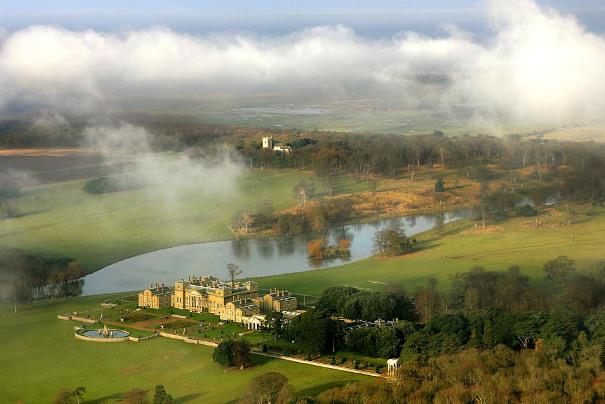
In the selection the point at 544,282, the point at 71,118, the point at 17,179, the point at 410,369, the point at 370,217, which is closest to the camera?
the point at 410,369

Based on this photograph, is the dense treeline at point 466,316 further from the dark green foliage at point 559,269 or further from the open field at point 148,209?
the open field at point 148,209

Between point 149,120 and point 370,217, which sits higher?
point 149,120

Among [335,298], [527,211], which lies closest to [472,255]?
[335,298]

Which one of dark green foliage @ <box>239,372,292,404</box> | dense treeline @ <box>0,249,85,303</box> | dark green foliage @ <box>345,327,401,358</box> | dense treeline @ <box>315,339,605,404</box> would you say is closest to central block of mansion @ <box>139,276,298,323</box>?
dense treeline @ <box>0,249,85,303</box>

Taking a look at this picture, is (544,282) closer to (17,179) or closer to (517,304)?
(517,304)

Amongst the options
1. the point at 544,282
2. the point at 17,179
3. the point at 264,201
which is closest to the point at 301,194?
the point at 264,201

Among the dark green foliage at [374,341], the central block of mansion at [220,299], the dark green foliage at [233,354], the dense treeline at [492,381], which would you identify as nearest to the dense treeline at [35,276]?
the central block of mansion at [220,299]

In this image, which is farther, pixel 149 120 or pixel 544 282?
pixel 149 120
